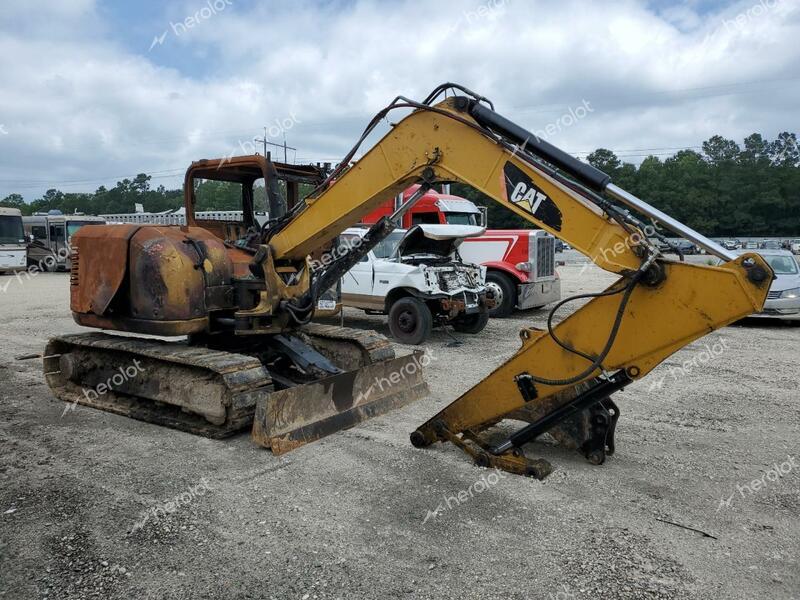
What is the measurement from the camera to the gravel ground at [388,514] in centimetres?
329

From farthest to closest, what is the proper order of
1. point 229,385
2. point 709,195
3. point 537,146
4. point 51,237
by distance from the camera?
point 709,195 < point 51,237 < point 229,385 < point 537,146

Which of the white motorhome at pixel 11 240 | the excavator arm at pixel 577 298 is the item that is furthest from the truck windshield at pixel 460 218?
the white motorhome at pixel 11 240

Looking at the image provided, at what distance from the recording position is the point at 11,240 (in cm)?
2467

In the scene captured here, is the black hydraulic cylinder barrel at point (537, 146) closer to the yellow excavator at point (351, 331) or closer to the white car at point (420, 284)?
the yellow excavator at point (351, 331)

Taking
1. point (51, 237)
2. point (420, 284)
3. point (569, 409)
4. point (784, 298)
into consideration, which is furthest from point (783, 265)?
point (51, 237)

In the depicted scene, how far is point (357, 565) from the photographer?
3.44 meters

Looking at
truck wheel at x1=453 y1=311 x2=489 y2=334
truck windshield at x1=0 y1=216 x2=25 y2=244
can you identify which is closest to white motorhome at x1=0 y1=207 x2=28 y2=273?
truck windshield at x1=0 y1=216 x2=25 y2=244

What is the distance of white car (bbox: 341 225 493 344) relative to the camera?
10289 mm

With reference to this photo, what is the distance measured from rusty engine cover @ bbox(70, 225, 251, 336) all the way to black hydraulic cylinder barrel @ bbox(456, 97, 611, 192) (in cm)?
285

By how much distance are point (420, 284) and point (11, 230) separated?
70.7 ft

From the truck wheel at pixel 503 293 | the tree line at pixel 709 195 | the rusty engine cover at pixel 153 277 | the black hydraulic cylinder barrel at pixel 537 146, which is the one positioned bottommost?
the truck wheel at pixel 503 293

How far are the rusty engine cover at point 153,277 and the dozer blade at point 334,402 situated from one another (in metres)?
1.28

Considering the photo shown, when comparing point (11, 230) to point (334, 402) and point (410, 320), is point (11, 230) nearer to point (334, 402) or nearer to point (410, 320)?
point (410, 320)

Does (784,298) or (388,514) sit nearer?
(388,514)
